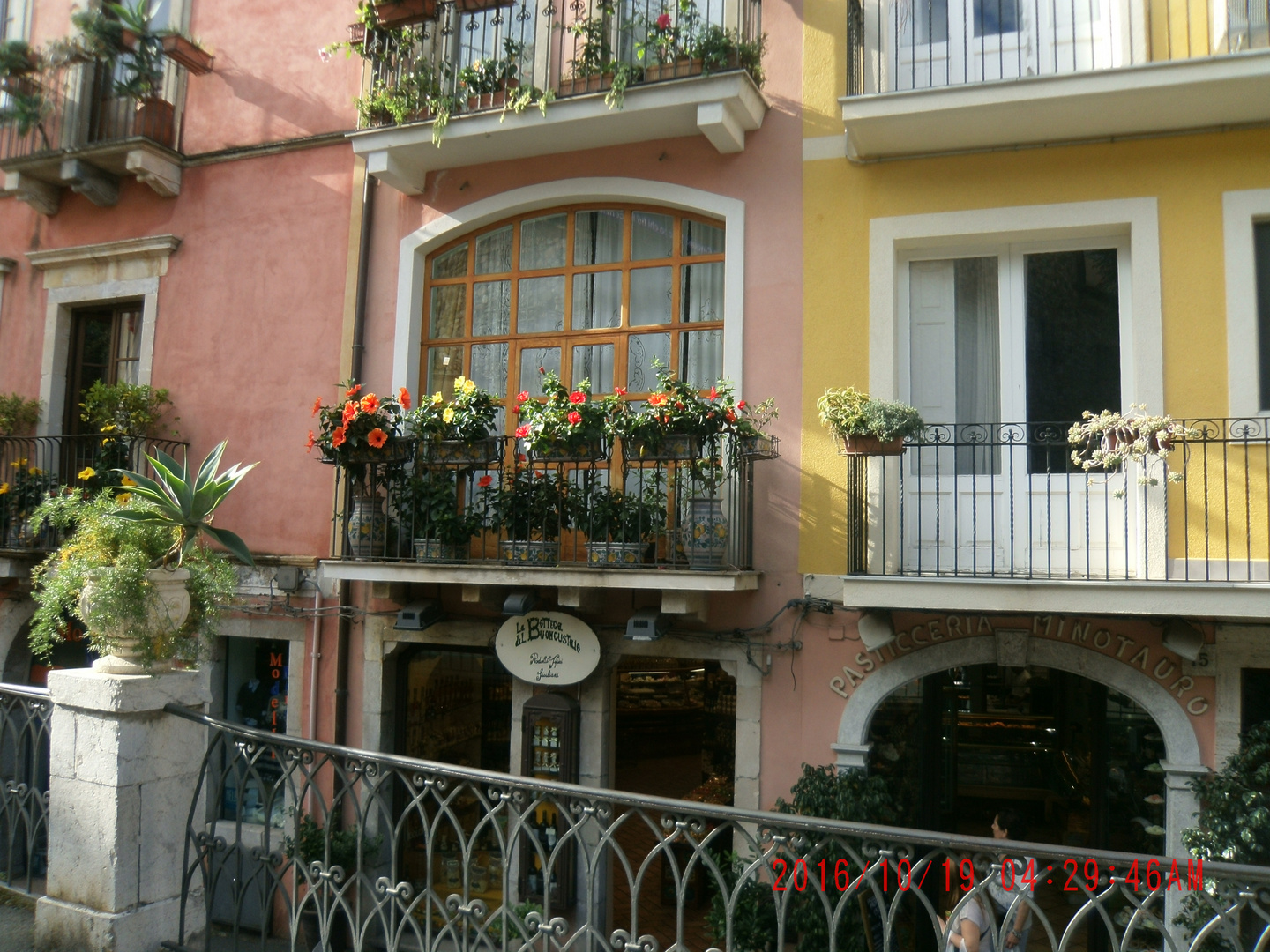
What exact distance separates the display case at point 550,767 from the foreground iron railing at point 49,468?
4533 millimetres

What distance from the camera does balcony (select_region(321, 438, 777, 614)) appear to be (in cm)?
743

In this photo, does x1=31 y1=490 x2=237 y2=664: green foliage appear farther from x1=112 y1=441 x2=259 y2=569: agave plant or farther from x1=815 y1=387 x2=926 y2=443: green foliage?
x1=815 y1=387 x2=926 y2=443: green foliage

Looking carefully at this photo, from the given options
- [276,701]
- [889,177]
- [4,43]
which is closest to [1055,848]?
[889,177]

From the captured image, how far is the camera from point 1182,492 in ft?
22.3

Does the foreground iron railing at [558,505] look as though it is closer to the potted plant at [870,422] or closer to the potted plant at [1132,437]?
the potted plant at [870,422]

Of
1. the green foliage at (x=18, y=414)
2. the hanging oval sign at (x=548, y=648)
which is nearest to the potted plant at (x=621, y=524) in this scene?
the hanging oval sign at (x=548, y=648)

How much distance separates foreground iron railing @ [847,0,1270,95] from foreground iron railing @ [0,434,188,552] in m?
7.15

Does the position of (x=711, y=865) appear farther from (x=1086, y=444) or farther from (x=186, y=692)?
(x=1086, y=444)

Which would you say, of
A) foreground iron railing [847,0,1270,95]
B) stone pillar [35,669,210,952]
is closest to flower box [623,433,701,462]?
foreground iron railing [847,0,1270,95]

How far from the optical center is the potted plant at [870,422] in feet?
22.9

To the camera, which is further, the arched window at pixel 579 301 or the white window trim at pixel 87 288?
the white window trim at pixel 87 288

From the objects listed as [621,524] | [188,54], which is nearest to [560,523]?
[621,524]

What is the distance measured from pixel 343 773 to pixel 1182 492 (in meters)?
5.57

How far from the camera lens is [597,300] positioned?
8820mm
